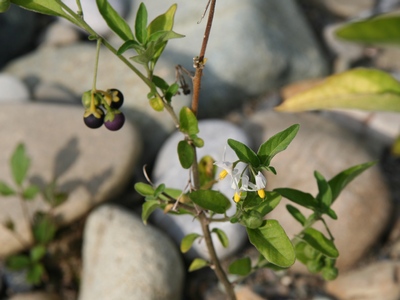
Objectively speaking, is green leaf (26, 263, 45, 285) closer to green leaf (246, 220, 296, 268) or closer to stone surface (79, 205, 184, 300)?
stone surface (79, 205, 184, 300)

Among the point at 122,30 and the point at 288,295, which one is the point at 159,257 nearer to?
the point at 288,295

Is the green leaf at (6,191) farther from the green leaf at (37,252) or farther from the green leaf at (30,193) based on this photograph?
the green leaf at (37,252)

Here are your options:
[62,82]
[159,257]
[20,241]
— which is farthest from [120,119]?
[62,82]

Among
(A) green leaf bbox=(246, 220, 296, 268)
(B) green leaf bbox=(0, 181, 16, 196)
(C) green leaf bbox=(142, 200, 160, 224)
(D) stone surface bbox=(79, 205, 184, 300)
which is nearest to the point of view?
(A) green leaf bbox=(246, 220, 296, 268)

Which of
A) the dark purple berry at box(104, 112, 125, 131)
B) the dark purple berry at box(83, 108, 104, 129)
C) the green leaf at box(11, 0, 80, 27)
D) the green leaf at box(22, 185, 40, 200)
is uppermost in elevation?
the green leaf at box(11, 0, 80, 27)

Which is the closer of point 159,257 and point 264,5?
point 159,257

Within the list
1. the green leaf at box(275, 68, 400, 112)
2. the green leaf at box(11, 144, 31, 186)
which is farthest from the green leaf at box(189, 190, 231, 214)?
the green leaf at box(11, 144, 31, 186)

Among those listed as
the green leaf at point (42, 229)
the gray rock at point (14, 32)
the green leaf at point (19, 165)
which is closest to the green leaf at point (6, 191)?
the green leaf at point (19, 165)

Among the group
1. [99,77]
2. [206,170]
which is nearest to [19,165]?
[99,77]
